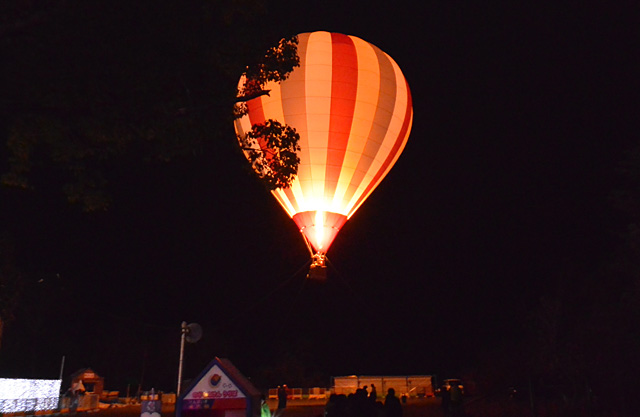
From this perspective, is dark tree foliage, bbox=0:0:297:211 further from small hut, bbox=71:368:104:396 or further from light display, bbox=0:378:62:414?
small hut, bbox=71:368:104:396

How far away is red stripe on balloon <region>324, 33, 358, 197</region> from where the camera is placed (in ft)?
87.0

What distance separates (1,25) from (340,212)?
60.8ft

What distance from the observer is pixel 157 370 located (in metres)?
71.9

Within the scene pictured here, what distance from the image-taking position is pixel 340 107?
26.5 meters

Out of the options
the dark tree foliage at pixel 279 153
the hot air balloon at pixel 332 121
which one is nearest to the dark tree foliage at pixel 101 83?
the dark tree foliage at pixel 279 153

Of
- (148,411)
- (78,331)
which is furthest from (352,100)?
(78,331)

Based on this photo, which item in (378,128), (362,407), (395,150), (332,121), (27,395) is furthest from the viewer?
(27,395)

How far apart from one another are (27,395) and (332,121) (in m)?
20.4

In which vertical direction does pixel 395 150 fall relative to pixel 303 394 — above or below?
above

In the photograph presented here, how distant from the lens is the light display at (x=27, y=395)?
1118 inches

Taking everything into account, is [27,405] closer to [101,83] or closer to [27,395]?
[27,395]

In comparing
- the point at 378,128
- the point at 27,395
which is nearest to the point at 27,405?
the point at 27,395

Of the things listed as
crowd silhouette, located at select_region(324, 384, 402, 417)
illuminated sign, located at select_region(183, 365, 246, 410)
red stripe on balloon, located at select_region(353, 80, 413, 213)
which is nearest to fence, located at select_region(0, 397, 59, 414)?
red stripe on balloon, located at select_region(353, 80, 413, 213)

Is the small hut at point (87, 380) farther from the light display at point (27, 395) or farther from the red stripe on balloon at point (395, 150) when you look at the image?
the red stripe on balloon at point (395, 150)
